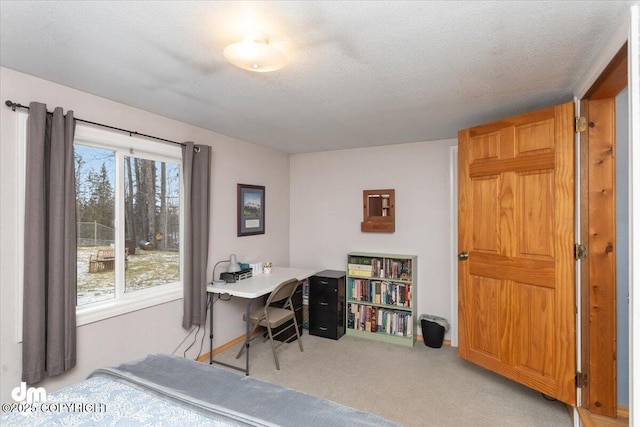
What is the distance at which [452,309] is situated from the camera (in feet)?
11.3

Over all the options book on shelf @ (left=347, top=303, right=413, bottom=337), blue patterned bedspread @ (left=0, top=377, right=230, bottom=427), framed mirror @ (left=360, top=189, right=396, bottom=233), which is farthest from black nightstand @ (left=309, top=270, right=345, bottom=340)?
blue patterned bedspread @ (left=0, top=377, right=230, bottom=427)

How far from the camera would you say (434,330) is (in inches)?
132

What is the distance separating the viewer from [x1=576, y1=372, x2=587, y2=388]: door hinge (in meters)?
2.02

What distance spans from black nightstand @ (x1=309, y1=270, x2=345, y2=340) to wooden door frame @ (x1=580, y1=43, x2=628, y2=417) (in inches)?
86.7

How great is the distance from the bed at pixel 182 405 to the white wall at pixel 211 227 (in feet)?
3.04

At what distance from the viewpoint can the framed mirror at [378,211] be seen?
12.5 feet

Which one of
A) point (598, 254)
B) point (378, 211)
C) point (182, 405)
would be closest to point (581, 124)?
point (598, 254)

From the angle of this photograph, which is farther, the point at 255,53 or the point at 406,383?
the point at 406,383

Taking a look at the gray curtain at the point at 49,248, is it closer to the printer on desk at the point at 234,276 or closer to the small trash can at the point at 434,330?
the printer on desk at the point at 234,276

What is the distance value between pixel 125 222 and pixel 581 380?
3.44 m

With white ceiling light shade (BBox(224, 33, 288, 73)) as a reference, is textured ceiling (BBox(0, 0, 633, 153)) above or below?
above

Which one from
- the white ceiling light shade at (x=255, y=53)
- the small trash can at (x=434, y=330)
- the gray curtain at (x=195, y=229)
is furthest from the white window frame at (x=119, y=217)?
the small trash can at (x=434, y=330)

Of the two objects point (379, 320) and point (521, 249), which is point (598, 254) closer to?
point (521, 249)

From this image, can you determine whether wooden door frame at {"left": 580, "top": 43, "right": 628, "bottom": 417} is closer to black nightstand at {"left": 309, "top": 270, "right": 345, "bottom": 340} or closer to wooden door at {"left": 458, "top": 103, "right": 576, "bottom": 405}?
wooden door at {"left": 458, "top": 103, "right": 576, "bottom": 405}
